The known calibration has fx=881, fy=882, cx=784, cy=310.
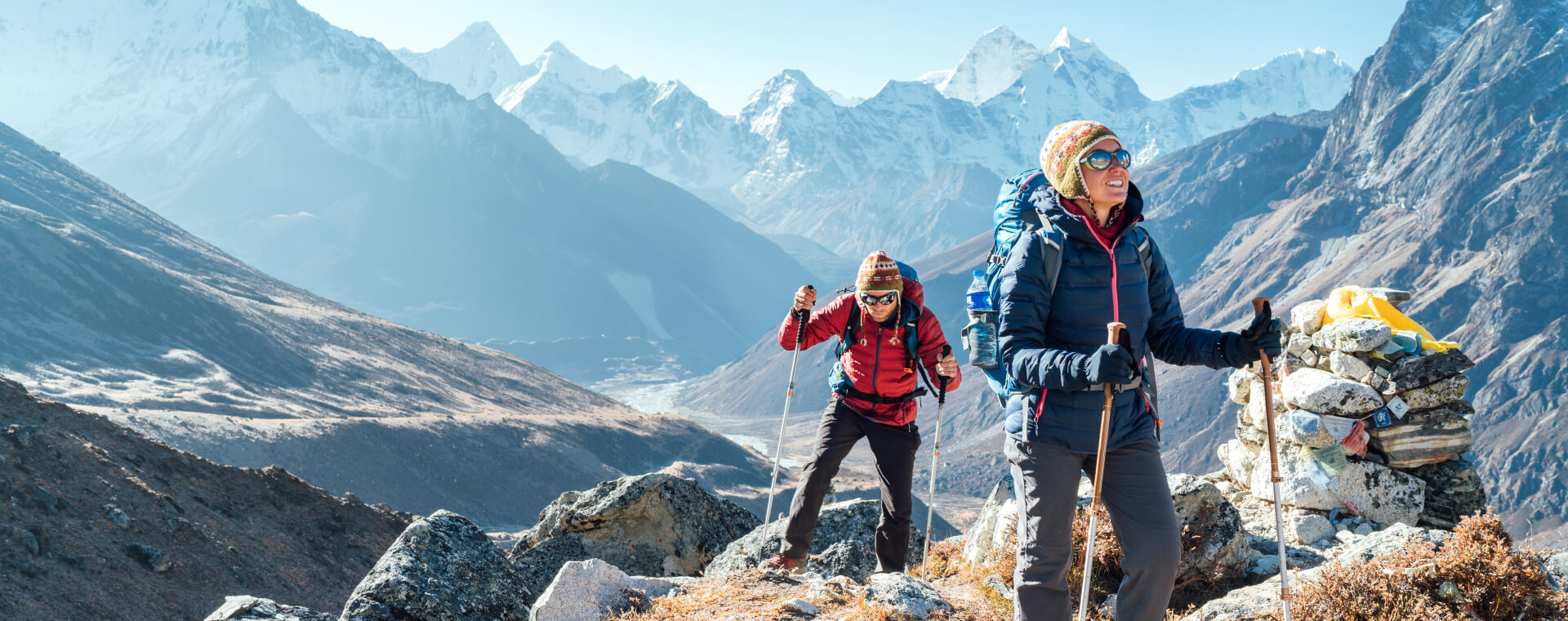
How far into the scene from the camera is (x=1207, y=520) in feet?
25.3

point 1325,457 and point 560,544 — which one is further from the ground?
point 1325,457

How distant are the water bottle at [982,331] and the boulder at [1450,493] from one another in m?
7.49

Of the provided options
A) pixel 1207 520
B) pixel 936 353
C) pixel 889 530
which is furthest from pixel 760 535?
pixel 1207 520

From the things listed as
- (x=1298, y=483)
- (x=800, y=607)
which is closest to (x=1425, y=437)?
(x=1298, y=483)

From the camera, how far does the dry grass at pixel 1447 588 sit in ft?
17.9

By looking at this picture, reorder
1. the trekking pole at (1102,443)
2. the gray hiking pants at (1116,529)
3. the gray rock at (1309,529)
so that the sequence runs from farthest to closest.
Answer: the gray rock at (1309,529) < the gray hiking pants at (1116,529) < the trekking pole at (1102,443)

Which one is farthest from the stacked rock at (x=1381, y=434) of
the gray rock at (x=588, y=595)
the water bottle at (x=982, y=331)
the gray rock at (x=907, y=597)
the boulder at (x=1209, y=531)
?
the gray rock at (x=588, y=595)

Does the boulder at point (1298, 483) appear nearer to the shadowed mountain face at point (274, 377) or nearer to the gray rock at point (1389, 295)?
the gray rock at point (1389, 295)

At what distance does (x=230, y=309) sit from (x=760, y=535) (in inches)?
4115

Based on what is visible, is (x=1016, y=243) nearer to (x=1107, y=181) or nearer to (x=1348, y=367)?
(x=1107, y=181)

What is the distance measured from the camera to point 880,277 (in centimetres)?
742

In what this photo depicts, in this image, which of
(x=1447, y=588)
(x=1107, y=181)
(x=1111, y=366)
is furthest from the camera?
(x=1447, y=588)

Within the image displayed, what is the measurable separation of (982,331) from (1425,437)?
742 centimetres

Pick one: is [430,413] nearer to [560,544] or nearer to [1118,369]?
[560,544]
